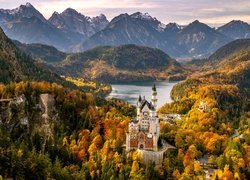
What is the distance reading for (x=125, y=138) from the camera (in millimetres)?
111688

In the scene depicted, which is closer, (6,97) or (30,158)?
(30,158)

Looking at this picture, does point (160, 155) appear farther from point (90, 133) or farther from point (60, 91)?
point (60, 91)

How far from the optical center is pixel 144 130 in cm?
10988

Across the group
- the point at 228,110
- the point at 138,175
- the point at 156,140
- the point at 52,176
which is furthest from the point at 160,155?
the point at 228,110

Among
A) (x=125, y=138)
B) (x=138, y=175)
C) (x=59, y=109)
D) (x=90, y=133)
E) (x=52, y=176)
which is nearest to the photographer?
(x=52, y=176)

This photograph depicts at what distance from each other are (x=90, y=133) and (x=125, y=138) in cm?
1220

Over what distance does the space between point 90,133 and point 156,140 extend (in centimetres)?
2197

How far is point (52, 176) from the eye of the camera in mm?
78250

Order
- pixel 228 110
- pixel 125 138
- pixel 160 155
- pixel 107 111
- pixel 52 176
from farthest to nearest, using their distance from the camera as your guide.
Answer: pixel 228 110 → pixel 107 111 → pixel 125 138 → pixel 160 155 → pixel 52 176

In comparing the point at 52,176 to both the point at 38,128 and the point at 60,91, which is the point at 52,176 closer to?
the point at 38,128

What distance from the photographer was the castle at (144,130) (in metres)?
105

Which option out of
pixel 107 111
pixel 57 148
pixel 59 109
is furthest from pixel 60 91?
pixel 57 148

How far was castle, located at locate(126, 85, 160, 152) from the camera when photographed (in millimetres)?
105438

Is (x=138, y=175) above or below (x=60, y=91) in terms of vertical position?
below
